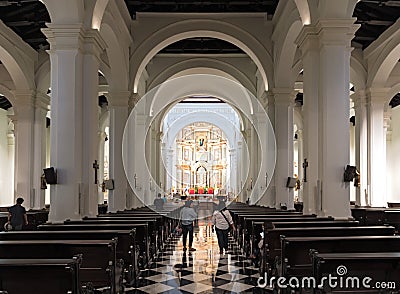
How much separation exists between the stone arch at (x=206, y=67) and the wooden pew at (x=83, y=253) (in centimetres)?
1528

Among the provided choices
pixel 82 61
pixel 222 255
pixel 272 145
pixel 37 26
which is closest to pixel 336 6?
pixel 82 61

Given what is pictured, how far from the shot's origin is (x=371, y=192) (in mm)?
16625

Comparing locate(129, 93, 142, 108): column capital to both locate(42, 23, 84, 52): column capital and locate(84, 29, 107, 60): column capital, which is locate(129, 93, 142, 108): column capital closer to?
locate(84, 29, 107, 60): column capital

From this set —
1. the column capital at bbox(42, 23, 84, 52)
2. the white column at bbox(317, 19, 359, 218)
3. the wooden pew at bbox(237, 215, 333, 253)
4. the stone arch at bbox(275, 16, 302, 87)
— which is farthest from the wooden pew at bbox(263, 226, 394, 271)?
the stone arch at bbox(275, 16, 302, 87)

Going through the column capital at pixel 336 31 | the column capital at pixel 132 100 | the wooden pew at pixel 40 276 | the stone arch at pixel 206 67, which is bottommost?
the wooden pew at pixel 40 276

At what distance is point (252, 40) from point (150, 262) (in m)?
8.74

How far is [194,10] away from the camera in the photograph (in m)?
16.7

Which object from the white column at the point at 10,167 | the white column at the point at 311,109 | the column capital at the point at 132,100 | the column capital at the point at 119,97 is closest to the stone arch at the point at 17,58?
the column capital at the point at 119,97

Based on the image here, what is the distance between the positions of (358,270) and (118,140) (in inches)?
473

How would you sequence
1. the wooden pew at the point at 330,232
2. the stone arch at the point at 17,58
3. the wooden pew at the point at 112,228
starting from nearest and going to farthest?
the wooden pew at the point at 330,232, the wooden pew at the point at 112,228, the stone arch at the point at 17,58

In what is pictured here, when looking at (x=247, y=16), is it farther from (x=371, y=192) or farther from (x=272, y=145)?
(x=371, y=192)

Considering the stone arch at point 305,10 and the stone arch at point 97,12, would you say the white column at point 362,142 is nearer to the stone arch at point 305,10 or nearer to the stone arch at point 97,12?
the stone arch at point 305,10

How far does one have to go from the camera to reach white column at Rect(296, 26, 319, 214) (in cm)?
1018

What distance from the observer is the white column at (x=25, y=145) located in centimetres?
1664
